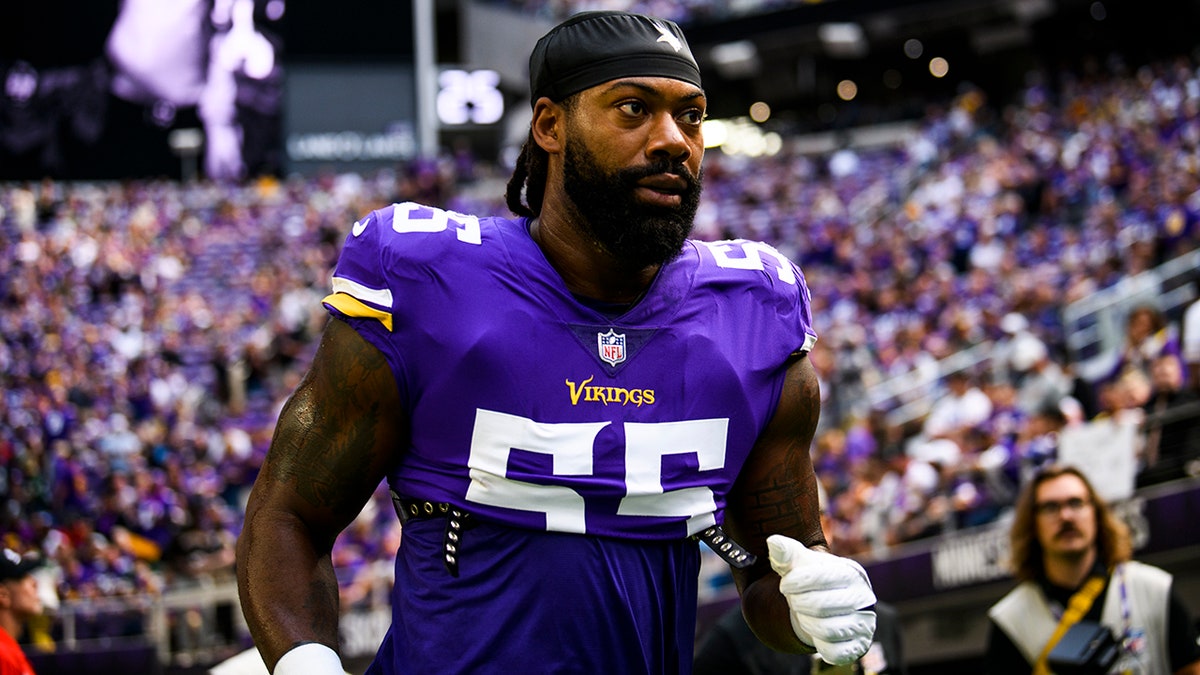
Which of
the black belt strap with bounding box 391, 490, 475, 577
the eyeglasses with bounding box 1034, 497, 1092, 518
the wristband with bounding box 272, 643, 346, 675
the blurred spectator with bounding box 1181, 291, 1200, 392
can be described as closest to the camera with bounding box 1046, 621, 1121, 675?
the eyeglasses with bounding box 1034, 497, 1092, 518

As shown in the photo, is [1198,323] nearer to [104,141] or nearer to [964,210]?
[964,210]

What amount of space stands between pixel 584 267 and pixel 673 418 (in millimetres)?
319

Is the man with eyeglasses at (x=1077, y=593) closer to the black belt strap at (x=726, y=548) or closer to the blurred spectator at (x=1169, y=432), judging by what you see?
the black belt strap at (x=726, y=548)

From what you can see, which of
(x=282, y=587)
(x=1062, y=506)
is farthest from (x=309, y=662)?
(x=1062, y=506)

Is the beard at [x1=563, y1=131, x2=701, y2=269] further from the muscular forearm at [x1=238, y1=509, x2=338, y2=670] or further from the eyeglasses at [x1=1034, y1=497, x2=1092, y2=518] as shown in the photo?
the eyeglasses at [x1=1034, y1=497, x2=1092, y2=518]

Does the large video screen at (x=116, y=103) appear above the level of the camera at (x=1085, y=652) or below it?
above

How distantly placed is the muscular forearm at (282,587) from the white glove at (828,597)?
0.72 m

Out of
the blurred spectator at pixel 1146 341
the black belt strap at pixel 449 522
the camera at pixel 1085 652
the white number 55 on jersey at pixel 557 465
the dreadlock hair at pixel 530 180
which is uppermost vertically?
the dreadlock hair at pixel 530 180

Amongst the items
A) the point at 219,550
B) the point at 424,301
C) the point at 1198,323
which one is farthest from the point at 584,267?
the point at 219,550

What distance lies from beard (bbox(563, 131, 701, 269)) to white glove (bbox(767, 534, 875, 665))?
1.74 feet

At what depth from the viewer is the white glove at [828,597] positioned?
224 centimetres

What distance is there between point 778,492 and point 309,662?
88 cm

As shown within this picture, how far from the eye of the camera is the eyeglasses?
183 inches

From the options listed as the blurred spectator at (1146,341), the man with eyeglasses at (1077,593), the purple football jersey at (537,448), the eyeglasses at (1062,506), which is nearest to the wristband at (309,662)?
the purple football jersey at (537,448)
